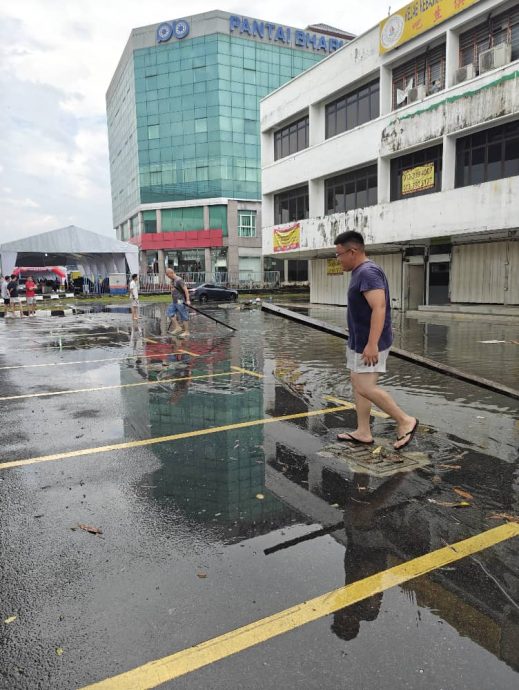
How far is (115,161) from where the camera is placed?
77125 mm

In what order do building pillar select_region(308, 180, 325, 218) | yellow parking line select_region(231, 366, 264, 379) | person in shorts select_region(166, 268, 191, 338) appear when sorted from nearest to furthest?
1. yellow parking line select_region(231, 366, 264, 379)
2. person in shorts select_region(166, 268, 191, 338)
3. building pillar select_region(308, 180, 325, 218)

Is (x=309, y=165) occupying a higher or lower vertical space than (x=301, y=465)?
higher

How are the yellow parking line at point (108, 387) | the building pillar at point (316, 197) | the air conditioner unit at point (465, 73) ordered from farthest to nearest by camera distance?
the building pillar at point (316, 197)
the air conditioner unit at point (465, 73)
the yellow parking line at point (108, 387)

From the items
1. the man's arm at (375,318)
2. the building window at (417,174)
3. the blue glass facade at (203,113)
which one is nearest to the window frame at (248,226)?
the blue glass facade at (203,113)

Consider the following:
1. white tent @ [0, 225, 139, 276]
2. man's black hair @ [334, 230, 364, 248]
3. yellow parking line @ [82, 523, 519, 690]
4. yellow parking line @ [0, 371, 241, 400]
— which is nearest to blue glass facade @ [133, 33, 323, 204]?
white tent @ [0, 225, 139, 276]

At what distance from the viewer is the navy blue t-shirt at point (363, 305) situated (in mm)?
4457

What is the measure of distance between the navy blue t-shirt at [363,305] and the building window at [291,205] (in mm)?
27376

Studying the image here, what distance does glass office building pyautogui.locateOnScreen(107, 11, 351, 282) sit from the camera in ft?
187

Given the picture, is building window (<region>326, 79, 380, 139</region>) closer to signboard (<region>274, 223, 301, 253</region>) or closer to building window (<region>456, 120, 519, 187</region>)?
signboard (<region>274, 223, 301, 253</region>)

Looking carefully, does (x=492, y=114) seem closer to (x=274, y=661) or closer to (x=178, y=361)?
(x=178, y=361)

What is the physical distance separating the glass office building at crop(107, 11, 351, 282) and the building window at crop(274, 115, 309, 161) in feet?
79.0

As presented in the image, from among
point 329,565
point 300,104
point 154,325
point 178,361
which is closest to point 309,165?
point 300,104

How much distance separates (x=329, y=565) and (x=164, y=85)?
214 ft

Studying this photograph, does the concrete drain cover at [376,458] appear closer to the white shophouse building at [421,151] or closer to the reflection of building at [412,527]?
the reflection of building at [412,527]
